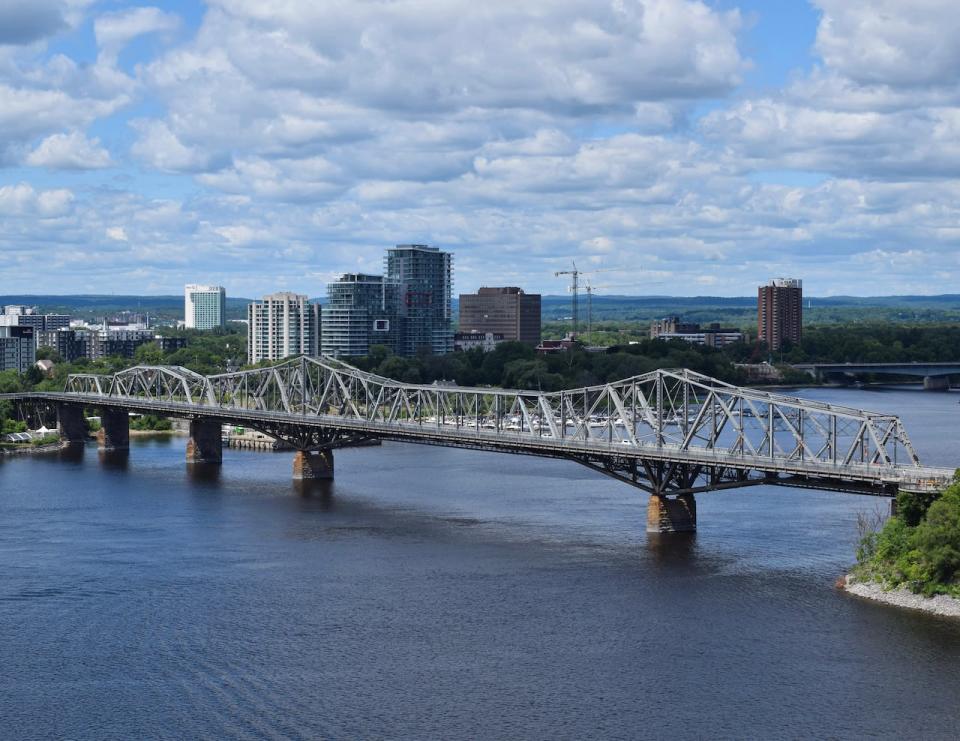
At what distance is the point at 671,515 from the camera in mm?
70250

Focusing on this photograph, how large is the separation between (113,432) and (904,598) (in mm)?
76798

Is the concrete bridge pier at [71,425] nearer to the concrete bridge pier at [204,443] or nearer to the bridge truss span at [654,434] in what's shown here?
the bridge truss span at [654,434]

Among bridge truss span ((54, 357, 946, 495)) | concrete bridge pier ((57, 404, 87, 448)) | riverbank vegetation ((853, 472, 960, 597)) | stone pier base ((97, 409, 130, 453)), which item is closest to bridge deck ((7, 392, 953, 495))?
bridge truss span ((54, 357, 946, 495))

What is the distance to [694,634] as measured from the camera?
51.9 meters

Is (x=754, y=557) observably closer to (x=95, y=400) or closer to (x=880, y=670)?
(x=880, y=670)

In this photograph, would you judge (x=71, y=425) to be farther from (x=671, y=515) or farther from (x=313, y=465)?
(x=671, y=515)

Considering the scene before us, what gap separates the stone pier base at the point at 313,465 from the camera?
3770 inches

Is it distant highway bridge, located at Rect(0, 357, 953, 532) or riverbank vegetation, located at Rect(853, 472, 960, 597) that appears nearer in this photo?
riverbank vegetation, located at Rect(853, 472, 960, 597)

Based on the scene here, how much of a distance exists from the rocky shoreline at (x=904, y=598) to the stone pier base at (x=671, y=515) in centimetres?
1354

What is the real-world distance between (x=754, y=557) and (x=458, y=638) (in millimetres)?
17101

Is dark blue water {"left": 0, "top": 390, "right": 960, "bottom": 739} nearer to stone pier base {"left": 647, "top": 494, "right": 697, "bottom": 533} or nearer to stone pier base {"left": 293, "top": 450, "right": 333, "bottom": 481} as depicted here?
stone pier base {"left": 647, "top": 494, "right": 697, "bottom": 533}

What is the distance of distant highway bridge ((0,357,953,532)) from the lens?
64875mm

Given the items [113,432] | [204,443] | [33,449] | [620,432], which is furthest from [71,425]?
[620,432]

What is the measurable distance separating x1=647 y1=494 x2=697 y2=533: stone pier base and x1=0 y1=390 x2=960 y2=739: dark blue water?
146 centimetres
